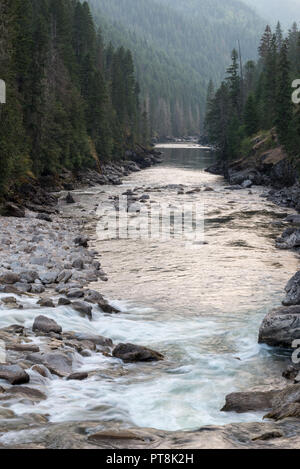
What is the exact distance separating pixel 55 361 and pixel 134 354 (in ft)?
5.62

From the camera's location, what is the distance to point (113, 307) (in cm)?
1355

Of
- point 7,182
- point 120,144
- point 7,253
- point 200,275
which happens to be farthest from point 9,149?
point 120,144

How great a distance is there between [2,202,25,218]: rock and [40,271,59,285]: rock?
12.0 meters

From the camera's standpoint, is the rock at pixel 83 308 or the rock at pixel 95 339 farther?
the rock at pixel 83 308

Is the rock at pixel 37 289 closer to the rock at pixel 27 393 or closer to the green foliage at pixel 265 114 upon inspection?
the rock at pixel 27 393

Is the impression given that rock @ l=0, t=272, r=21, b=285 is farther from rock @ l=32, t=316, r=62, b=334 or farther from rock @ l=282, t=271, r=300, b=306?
rock @ l=282, t=271, r=300, b=306

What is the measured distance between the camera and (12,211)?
2725 centimetres

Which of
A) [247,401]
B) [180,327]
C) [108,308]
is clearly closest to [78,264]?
[108,308]

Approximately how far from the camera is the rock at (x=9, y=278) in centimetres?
1464

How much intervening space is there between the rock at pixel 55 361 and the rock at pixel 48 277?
6199mm

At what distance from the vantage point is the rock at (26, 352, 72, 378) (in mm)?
8977

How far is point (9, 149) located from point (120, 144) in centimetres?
4430

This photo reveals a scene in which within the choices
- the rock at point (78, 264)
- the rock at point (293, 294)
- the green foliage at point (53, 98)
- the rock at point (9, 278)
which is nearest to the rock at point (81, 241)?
the rock at point (78, 264)

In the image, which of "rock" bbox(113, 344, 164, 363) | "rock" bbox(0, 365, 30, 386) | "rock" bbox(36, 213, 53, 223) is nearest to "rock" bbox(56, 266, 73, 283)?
"rock" bbox(113, 344, 164, 363)
